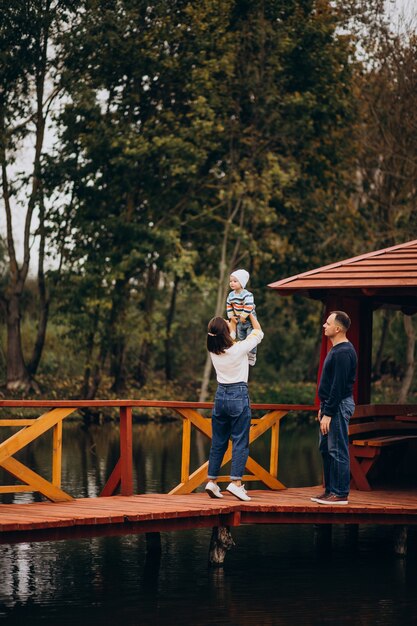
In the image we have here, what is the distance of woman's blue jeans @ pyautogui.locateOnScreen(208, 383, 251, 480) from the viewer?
11195 mm

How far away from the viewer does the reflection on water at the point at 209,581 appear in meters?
9.41

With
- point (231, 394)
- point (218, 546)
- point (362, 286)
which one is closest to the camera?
point (231, 394)

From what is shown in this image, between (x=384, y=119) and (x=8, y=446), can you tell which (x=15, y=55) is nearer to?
(x=384, y=119)

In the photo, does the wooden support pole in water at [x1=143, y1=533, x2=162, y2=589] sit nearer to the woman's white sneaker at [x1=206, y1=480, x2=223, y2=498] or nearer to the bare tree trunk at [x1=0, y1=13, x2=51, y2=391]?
the woman's white sneaker at [x1=206, y1=480, x2=223, y2=498]

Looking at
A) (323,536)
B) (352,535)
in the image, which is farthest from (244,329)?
(352,535)

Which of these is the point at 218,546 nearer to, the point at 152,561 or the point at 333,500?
the point at 152,561

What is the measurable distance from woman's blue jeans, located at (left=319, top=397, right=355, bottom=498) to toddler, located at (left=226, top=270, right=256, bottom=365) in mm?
973

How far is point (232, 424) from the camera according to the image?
37.2ft

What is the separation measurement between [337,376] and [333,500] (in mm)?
1325

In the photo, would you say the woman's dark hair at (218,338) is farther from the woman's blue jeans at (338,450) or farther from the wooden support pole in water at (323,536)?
the wooden support pole in water at (323,536)

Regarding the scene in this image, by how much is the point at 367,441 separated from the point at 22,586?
4439mm

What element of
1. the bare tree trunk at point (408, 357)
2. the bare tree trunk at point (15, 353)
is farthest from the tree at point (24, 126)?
the bare tree trunk at point (408, 357)

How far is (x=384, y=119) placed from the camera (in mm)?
34250

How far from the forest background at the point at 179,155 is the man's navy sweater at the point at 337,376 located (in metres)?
20.8
